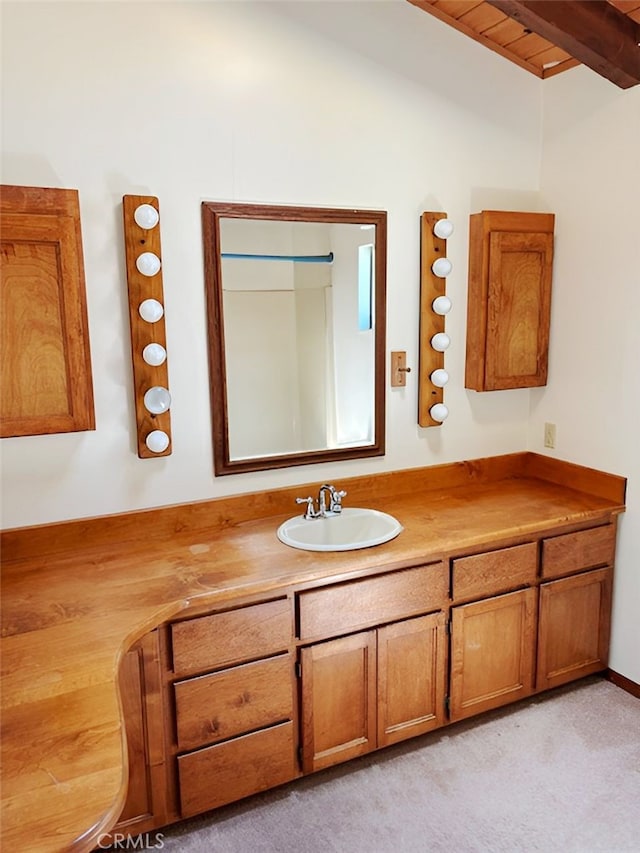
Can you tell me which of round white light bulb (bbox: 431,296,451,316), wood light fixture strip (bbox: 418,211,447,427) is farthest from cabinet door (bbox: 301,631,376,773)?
round white light bulb (bbox: 431,296,451,316)

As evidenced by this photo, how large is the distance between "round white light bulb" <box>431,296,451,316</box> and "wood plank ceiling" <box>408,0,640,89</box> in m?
0.94

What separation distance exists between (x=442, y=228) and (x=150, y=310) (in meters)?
1.22

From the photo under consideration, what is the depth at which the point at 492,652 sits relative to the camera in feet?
7.78

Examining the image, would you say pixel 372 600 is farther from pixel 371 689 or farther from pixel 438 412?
pixel 438 412

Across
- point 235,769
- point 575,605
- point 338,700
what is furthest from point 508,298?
point 235,769

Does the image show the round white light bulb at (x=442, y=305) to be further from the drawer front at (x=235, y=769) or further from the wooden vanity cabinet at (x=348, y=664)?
the drawer front at (x=235, y=769)

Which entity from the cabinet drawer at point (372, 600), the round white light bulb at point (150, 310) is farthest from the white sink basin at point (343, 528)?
the round white light bulb at point (150, 310)

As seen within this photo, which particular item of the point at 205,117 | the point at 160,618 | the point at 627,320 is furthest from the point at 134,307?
the point at 627,320

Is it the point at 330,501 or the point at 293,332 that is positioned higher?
the point at 293,332

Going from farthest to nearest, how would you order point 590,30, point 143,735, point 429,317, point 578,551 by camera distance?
point 429,317 → point 578,551 → point 590,30 → point 143,735

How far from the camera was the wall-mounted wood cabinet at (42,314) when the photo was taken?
1753 mm

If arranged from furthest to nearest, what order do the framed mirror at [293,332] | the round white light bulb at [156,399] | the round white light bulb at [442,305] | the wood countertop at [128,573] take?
1. the round white light bulb at [442,305]
2. the framed mirror at [293,332]
3. the round white light bulb at [156,399]
4. the wood countertop at [128,573]

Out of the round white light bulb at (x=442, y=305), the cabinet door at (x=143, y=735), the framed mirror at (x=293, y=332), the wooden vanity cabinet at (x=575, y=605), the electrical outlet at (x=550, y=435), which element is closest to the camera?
the cabinet door at (x=143, y=735)

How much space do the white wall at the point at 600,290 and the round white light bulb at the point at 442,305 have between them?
1.92 ft
